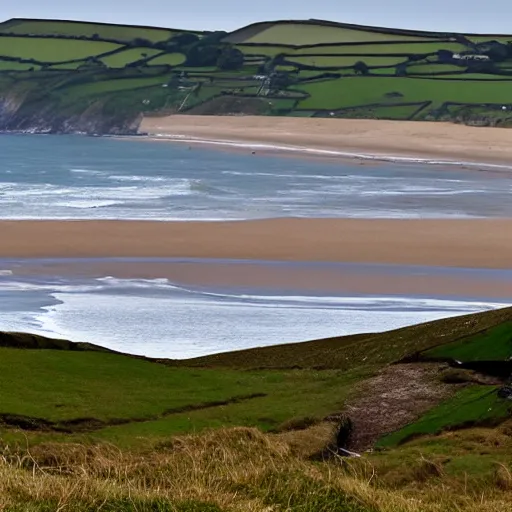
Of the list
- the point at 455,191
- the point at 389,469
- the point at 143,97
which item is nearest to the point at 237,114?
the point at 143,97

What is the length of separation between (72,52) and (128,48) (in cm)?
624

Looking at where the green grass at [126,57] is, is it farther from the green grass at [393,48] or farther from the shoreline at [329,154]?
the shoreline at [329,154]

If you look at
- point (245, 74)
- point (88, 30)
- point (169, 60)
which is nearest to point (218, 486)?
point (245, 74)

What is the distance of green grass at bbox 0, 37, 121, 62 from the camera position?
133 meters

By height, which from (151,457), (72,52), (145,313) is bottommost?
(145,313)

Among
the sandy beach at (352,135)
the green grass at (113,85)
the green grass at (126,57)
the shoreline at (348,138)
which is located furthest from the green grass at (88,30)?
the shoreline at (348,138)

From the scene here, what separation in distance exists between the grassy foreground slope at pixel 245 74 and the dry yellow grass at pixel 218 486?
93191mm

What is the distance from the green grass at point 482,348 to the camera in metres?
18.6

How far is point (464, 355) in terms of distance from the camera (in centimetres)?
1920

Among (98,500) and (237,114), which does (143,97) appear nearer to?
(237,114)

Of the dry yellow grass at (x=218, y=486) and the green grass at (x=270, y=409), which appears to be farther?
the green grass at (x=270, y=409)

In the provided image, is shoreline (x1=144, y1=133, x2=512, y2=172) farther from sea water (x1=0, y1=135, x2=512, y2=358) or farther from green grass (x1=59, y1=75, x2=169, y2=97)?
green grass (x1=59, y1=75, x2=169, y2=97)

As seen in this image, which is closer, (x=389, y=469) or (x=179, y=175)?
(x=389, y=469)

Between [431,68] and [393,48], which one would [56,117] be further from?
[431,68]
